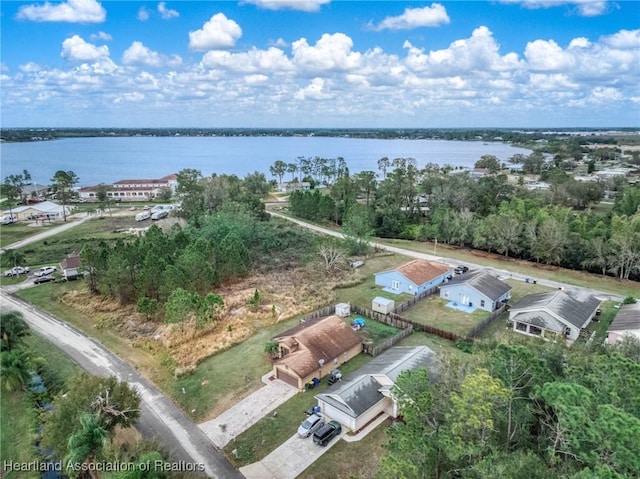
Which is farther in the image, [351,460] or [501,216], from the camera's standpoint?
[501,216]

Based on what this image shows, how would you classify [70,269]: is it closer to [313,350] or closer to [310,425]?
[313,350]

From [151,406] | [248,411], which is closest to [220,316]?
[151,406]

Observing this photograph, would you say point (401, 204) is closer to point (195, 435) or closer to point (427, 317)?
point (427, 317)

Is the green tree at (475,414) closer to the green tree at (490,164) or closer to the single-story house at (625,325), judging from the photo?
the single-story house at (625,325)

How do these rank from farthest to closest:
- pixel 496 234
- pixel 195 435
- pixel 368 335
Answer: pixel 496 234 < pixel 368 335 < pixel 195 435

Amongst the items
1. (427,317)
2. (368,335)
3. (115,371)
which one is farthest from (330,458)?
(427,317)

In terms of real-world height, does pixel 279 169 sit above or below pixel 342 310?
above

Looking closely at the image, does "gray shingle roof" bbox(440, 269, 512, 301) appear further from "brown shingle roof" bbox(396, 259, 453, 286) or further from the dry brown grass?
the dry brown grass
